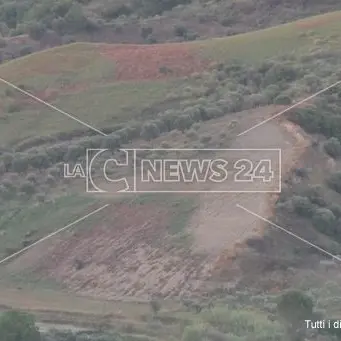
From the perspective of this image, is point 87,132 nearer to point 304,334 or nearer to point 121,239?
point 121,239

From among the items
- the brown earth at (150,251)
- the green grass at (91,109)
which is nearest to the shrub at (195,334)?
the brown earth at (150,251)

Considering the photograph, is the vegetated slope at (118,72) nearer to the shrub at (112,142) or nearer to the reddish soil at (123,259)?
the shrub at (112,142)

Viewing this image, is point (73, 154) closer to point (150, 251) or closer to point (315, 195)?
point (150, 251)

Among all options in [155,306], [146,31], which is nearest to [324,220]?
[155,306]

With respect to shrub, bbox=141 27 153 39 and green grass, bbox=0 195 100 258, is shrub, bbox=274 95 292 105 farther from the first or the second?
shrub, bbox=141 27 153 39

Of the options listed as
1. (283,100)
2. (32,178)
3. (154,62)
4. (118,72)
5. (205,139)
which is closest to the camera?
(205,139)

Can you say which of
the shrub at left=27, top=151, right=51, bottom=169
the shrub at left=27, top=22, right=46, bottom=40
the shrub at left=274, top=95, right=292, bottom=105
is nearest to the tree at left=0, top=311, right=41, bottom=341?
the shrub at left=27, top=151, right=51, bottom=169
